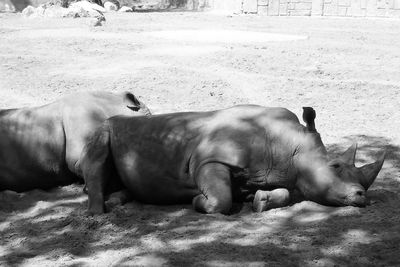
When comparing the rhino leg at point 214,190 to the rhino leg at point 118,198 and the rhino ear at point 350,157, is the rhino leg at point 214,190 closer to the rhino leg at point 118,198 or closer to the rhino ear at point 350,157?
the rhino leg at point 118,198

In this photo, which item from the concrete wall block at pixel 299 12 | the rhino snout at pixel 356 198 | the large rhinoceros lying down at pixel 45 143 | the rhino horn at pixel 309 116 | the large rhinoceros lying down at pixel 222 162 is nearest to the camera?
the rhino snout at pixel 356 198

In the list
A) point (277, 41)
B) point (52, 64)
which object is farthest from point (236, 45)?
point (52, 64)

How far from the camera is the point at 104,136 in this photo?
17.6ft

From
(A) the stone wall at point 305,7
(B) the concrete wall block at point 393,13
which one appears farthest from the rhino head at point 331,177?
(A) the stone wall at point 305,7

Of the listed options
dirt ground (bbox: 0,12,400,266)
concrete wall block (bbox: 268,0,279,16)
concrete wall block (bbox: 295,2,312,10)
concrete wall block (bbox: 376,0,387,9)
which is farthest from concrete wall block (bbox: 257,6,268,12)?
concrete wall block (bbox: 376,0,387,9)

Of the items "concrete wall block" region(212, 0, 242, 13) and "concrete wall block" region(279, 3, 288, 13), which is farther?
"concrete wall block" region(212, 0, 242, 13)

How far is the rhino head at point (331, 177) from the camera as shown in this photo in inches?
184

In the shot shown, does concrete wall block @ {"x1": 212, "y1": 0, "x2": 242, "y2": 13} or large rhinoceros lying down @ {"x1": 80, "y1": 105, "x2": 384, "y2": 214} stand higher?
large rhinoceros lying down @ {"x1": 80, "y1": 105, "x2": 384, "y2": 214}

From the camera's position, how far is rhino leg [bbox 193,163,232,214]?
15.4ft

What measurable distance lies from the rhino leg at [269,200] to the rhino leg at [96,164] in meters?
1.15

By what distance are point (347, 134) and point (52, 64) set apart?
6325 millimetres

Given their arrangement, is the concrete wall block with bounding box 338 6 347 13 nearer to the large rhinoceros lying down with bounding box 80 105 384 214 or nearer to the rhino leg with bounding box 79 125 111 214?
the large rhinoceros lying down with bounding box 80 105 384 214

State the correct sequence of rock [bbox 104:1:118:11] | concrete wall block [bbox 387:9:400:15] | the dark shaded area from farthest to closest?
rock [bbox 104:1:118:11] → the dark shaded area → concrete wall block [bbox 387:9:400:15]

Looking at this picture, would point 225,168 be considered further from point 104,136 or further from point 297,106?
point 297,106
